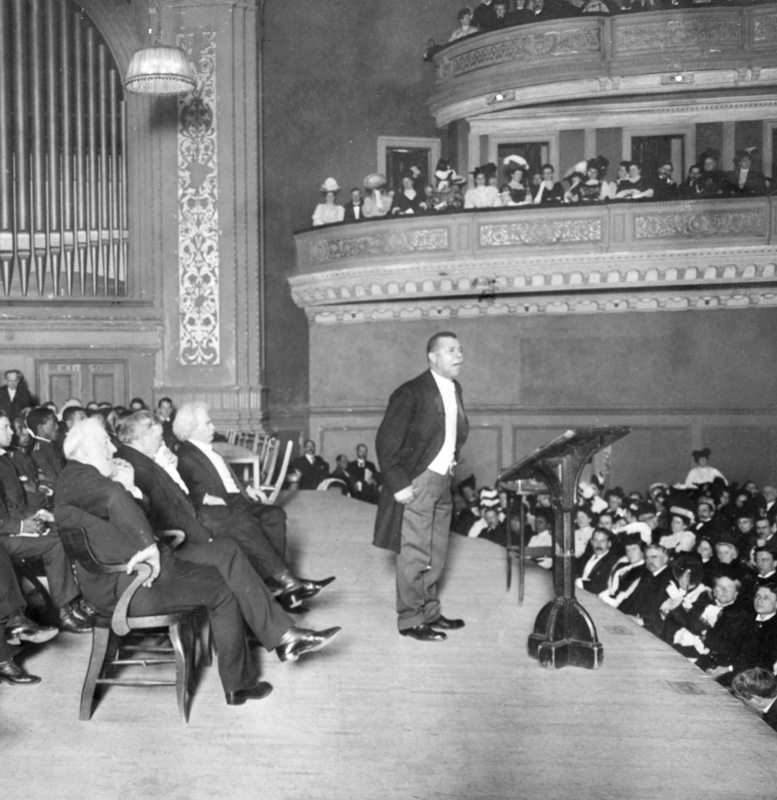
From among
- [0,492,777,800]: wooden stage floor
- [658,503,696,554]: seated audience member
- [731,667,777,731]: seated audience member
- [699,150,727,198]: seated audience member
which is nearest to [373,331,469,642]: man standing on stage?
[0,492,777,800]: wooden stage floor

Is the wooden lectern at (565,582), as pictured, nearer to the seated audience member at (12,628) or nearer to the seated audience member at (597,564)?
the seated audience member at (12,628)

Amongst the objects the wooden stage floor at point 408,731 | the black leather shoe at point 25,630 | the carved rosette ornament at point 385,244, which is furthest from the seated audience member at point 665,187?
the black leather shoe at point 25,630

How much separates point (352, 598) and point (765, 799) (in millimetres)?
3021

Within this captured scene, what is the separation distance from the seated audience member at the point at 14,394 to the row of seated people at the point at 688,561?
5247 mm

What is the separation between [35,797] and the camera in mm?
3098

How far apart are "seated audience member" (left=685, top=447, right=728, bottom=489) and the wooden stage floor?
7317mm

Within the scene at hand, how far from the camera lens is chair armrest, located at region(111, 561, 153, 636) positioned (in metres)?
3.74

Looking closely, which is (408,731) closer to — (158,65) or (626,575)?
(626,575)

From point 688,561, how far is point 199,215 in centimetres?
762

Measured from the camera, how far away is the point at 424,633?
16.0 ft

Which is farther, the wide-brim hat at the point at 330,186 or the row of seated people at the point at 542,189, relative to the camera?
the wide-brim hat at the point at 330,186

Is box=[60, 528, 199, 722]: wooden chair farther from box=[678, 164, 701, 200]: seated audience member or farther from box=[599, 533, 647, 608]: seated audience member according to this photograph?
box=[678, 164, 701, 200]: seated audience member

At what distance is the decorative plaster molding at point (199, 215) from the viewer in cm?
1197

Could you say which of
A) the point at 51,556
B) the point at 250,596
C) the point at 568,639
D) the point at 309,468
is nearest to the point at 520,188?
the point at 309,468
